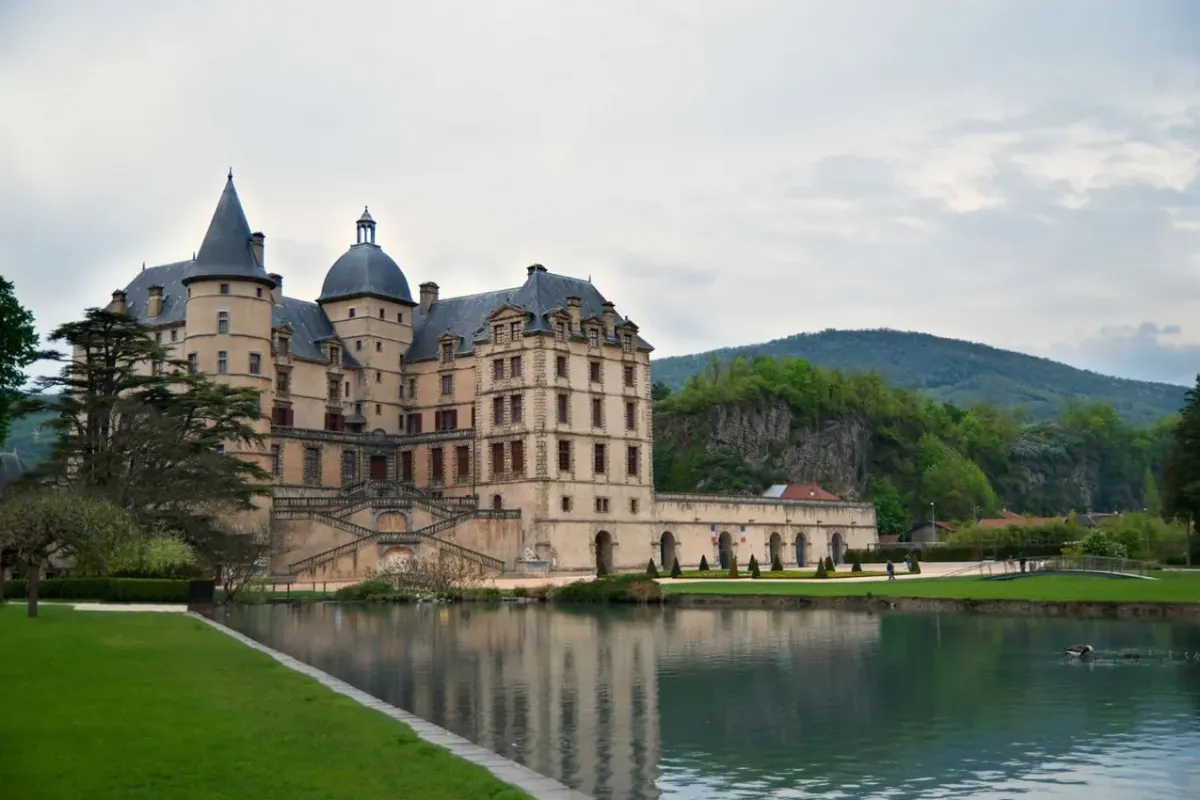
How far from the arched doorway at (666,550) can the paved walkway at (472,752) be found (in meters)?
50.5

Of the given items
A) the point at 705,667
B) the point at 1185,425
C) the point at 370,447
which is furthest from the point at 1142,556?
the point at 705,667

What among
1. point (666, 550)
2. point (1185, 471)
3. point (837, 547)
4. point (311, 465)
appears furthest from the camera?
point (837, 547)

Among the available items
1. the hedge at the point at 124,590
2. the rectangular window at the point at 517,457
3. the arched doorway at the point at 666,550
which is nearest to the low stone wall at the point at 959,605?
the hedge at the point at 124,590

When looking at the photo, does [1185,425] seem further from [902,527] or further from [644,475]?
[902,527]

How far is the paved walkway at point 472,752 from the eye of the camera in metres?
11.0

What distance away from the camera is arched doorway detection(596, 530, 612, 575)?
65.7m

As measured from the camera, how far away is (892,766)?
1356 centimetres

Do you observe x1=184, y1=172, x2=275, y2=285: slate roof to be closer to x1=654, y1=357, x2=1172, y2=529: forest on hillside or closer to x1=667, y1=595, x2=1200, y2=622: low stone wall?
x1=667, y1=595, x2=1200, y2=622: low stone wall

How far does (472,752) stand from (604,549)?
53619mm

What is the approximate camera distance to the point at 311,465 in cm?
6431

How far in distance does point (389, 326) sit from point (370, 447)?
24.3ft

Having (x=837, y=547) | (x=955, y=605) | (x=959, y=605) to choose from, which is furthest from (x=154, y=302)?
(x=959, y=605)

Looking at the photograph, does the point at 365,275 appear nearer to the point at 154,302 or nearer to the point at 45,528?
the point at 154,302

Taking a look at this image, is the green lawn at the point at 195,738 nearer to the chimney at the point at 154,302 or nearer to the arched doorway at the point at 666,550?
the chimney at the point at 154,302
